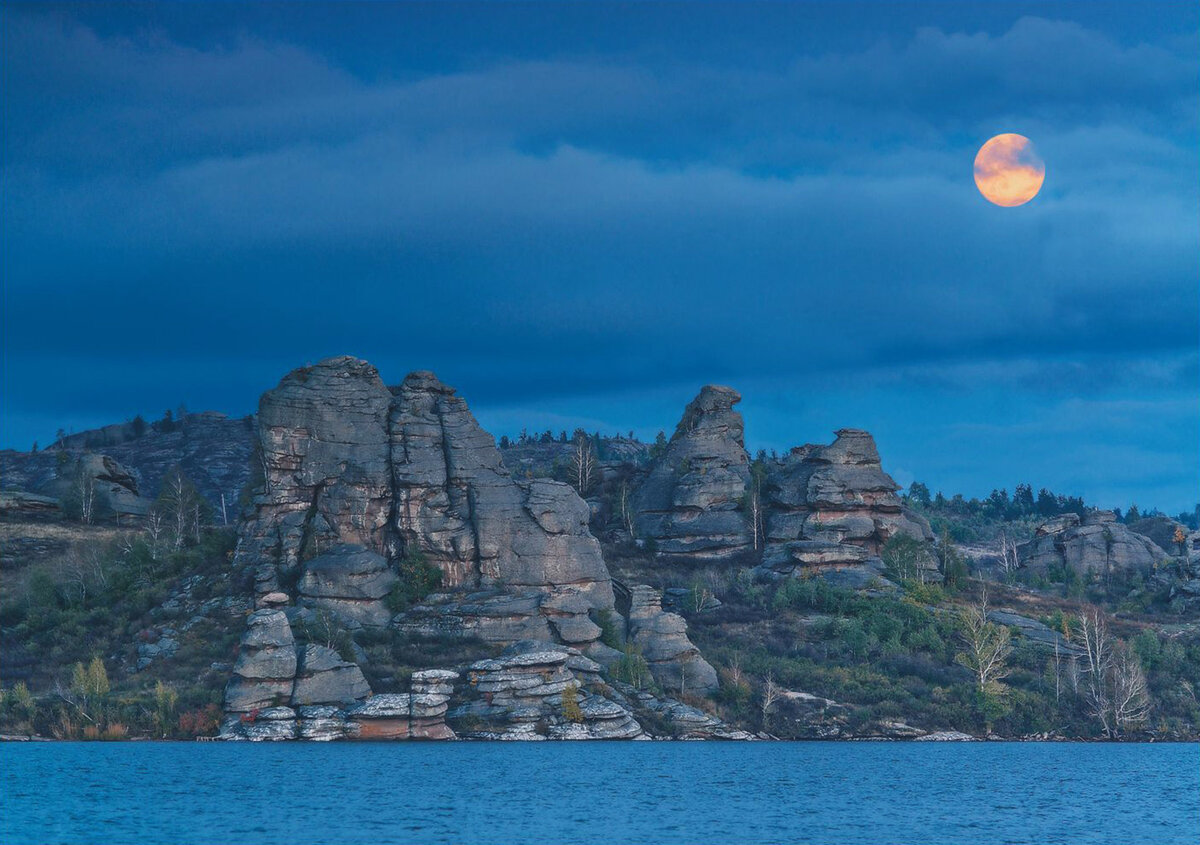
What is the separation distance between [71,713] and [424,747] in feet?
81.0

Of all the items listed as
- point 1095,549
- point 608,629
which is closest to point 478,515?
point 608,629

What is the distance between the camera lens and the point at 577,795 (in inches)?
2329

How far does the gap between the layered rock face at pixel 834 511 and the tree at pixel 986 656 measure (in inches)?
764

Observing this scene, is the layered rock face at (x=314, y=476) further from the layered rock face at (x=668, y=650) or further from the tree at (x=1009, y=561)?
the tree at (x=1009, y=561)

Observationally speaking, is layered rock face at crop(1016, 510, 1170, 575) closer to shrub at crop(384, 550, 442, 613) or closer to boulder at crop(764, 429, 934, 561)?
boulder at crop(764, 429, 934, 561)

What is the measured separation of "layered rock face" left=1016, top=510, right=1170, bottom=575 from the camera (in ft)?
494

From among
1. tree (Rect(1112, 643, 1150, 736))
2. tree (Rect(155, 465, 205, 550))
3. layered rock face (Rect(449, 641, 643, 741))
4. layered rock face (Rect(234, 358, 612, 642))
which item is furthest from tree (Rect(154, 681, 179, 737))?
tree (Rect(1112, 643, 1150, 736))

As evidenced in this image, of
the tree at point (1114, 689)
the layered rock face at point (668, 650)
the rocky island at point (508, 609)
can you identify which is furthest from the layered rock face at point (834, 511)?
the layered rock face at point (668, 650)

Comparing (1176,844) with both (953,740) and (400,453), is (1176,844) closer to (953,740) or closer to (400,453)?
(953,740)

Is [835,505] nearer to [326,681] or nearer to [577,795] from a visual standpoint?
[326,681]

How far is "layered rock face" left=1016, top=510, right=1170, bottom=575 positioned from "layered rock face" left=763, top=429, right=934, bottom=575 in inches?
933

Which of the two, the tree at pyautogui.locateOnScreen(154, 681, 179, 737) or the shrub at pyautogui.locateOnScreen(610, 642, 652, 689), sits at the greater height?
the shrub at pyautogui.locateOnScreen(610, 642, 652, 689)

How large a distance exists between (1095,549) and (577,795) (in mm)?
111876

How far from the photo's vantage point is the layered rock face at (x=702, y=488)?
5463 inches
